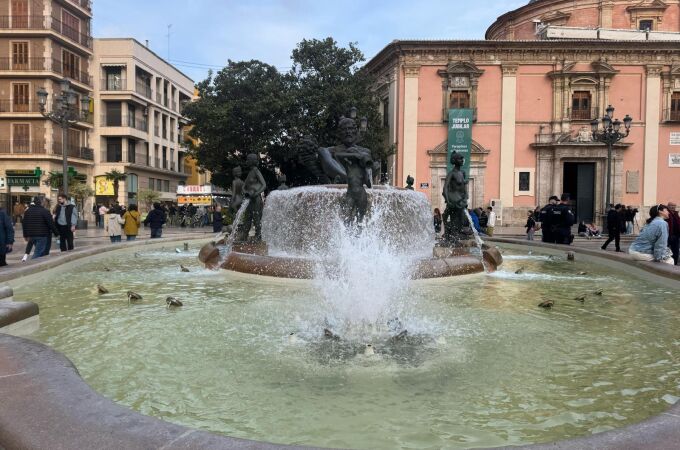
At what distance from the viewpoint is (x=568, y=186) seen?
99.5 ft

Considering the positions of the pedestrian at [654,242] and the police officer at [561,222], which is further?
the police officer at [561,222]

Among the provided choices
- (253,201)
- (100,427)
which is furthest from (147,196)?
(100,427)

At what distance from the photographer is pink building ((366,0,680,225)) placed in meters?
28.5

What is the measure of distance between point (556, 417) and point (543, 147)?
2858 centimetres

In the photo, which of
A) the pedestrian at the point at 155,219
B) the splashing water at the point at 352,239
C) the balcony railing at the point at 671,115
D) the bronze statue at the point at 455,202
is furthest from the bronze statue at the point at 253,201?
the balcony railing at the point at 671,115

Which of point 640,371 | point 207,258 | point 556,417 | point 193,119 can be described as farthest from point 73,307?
point 193,119

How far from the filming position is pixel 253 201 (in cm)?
937

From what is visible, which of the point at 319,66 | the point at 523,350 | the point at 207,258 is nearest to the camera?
the point at 523,350

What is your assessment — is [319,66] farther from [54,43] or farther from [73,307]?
[73,307]

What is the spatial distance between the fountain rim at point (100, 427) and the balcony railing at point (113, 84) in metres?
40.8

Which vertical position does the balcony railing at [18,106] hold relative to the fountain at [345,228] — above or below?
above

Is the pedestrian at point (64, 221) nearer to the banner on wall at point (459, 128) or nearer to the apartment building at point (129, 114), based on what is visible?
the banner on wall at point (459, 128)

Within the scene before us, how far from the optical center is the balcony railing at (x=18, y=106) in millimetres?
33438

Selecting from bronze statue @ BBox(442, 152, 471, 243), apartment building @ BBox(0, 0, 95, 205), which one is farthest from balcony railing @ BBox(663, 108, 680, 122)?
apartment building @ BBox(0, 0, 95, 205)
